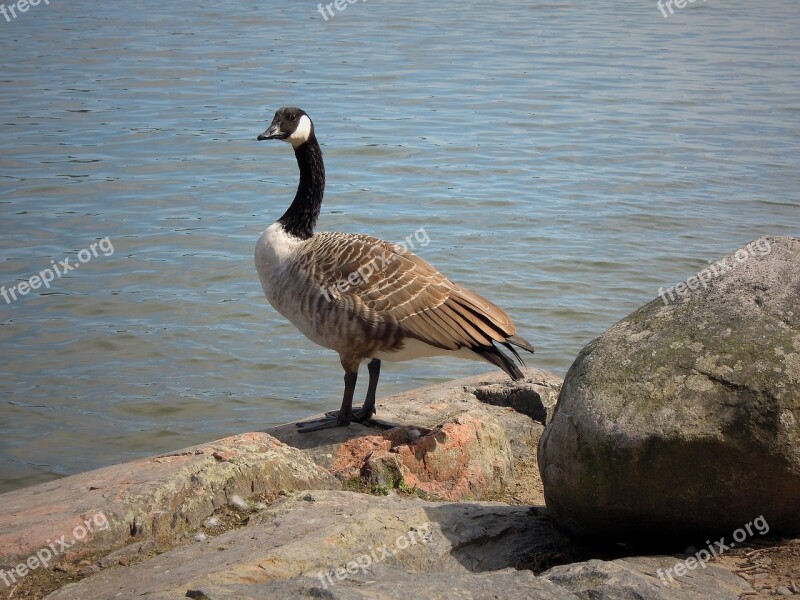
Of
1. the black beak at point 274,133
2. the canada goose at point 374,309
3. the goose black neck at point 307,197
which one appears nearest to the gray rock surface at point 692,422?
the canada goose at point 374,309

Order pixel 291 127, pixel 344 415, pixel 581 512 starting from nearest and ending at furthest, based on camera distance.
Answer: pixel 581 512, pixel 344 415, pixel 291 127

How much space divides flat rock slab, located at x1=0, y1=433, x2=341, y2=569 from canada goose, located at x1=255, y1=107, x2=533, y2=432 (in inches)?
38.5

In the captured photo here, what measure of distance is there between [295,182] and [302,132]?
26.4 ft

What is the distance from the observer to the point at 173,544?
4922mm

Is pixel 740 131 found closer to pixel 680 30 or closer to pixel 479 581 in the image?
pixel 680 30

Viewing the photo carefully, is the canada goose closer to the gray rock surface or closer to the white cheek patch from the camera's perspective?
the white cheek patch

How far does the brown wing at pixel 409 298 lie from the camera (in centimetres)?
639

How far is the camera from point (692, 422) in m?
4.45

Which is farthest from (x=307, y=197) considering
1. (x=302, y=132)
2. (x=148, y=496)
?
(x=148, y=496)

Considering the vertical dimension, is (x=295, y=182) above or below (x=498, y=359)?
above

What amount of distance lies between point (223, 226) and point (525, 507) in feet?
29.1

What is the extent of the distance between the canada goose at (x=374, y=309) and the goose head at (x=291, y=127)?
1.06 metres

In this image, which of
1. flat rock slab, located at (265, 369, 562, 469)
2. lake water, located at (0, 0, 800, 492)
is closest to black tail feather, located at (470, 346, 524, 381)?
flat rock slab, located at (265, 369, 562, 469)

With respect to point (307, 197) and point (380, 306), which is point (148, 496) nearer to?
point (380, 306)
